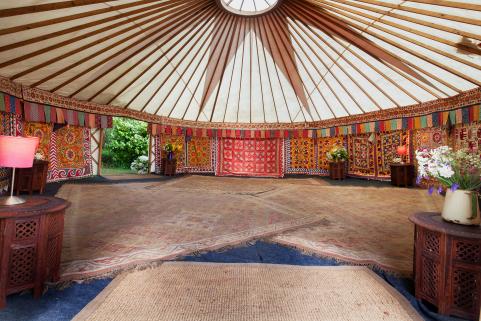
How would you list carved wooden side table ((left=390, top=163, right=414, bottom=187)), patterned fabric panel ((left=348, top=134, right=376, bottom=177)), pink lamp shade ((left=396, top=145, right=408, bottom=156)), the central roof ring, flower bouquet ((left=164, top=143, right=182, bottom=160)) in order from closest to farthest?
1. the central roof ring
2. carved wooden side table ((left=390, top=163, right=414, bottom=187))
3. pink lamp shade ((left=396, top=145, right=408, bottom=156))
4. patterned fabric panel ((left=348, top=134, right=376, bottom=177))
5. flower bouquet ((left=164, top=143, right=182, bottom=160))

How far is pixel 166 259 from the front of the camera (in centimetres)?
212

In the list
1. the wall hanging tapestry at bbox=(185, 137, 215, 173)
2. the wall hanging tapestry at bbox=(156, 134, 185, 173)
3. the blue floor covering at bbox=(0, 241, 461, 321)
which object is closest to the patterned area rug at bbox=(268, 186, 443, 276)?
the blue floor covering at bbox=(0, 241, 461, 321)

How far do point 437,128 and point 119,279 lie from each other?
286 inches

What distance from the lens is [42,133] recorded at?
243 inches

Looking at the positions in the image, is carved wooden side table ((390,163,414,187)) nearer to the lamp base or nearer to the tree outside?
the lamp base

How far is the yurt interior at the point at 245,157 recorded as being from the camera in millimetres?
1562

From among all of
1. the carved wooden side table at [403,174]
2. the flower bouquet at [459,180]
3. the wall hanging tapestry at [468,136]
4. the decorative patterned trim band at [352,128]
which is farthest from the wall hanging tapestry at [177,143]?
the flower bouquet at [459,180]

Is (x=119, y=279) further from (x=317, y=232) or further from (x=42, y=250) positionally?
(x=317, y=232)

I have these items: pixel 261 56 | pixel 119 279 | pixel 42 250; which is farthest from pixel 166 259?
pixel 261 56

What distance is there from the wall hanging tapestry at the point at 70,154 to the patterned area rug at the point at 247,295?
6113 mm

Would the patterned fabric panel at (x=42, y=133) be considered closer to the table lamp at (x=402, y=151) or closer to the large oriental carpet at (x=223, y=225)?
the large oriental carpet at (x=223, y=225)

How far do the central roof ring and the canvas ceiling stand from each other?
0.10 m

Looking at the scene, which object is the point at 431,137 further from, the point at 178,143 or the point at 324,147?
the point at 178,143

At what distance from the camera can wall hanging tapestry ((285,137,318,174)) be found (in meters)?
9.40
